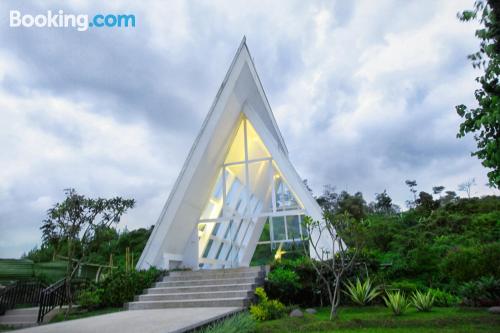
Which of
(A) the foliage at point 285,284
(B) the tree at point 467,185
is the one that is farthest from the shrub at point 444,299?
(B) the tree at point 467,185

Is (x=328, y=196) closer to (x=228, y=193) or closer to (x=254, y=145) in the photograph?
(x=254, y=145)

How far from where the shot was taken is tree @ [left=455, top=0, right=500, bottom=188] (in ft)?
11.1

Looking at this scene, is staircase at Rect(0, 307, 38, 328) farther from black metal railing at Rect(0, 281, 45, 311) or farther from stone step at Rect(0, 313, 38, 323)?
black metal railing at Rect(0, 281, 45, 311)

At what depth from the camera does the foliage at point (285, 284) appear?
7594 millimetres

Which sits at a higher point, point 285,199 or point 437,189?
point 437,189

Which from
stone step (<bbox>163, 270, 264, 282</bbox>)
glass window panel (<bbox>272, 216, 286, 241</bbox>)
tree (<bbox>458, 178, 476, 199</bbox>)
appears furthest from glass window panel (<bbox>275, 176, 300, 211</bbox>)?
tree (<bbox>458, 178, 476, 199</bbox>)

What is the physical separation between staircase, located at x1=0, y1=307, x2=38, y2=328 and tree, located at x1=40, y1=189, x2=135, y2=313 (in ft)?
2.59

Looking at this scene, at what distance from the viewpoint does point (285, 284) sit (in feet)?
25.0

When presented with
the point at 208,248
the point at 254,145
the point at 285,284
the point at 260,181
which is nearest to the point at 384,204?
the point at 260,181

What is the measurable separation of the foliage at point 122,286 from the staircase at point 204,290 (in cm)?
26

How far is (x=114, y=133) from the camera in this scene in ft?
42.7

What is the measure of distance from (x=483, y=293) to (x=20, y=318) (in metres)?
9.39

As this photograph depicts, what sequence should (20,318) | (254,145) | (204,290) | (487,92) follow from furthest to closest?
(254,145), (204,290), (20,318), (487,92)

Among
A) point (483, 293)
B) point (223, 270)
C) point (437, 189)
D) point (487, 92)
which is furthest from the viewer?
point (437, 189)
